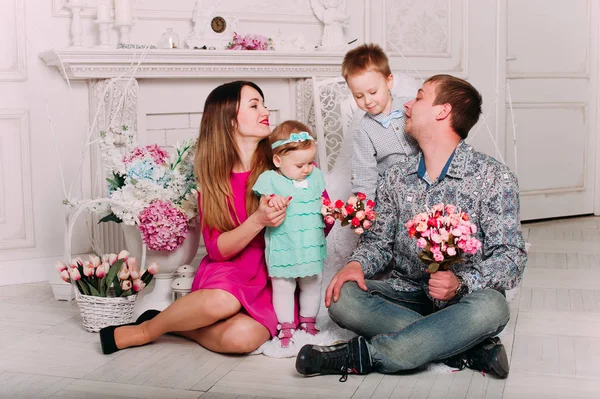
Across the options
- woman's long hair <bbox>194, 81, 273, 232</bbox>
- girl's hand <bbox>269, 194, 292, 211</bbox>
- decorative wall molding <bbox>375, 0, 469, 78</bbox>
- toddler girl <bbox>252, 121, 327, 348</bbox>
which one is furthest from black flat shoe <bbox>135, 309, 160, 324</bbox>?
decorative wall molding <bbox>375, 0, 469, 78</bbox>

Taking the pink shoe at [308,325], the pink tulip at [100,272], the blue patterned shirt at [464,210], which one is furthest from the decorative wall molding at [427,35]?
the pink tulip at [100,272]

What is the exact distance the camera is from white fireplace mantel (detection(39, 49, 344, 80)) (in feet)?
12.4

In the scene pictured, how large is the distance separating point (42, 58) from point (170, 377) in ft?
6.40

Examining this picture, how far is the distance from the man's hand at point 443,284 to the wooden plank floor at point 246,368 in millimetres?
246

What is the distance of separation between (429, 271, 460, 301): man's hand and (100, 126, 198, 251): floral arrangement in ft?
3.29

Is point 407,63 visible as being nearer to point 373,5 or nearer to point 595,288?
point 373,5

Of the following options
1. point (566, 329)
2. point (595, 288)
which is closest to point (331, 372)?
point (566, 329)

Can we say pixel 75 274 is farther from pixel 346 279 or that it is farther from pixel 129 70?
pixel 129 70

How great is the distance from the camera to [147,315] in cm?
301

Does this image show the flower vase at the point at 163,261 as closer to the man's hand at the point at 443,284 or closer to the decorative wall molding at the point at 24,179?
the decorative wall molding at the point at 24,179

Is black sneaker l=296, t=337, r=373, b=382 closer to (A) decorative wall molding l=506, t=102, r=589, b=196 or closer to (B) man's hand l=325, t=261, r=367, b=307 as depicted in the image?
(B) man's hand l=325, t=261, r=367, b=307

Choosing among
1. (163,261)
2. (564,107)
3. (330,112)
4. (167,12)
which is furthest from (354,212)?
(564,107)

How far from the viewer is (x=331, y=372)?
2502 millimetres

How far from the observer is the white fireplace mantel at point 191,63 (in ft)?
12.4
